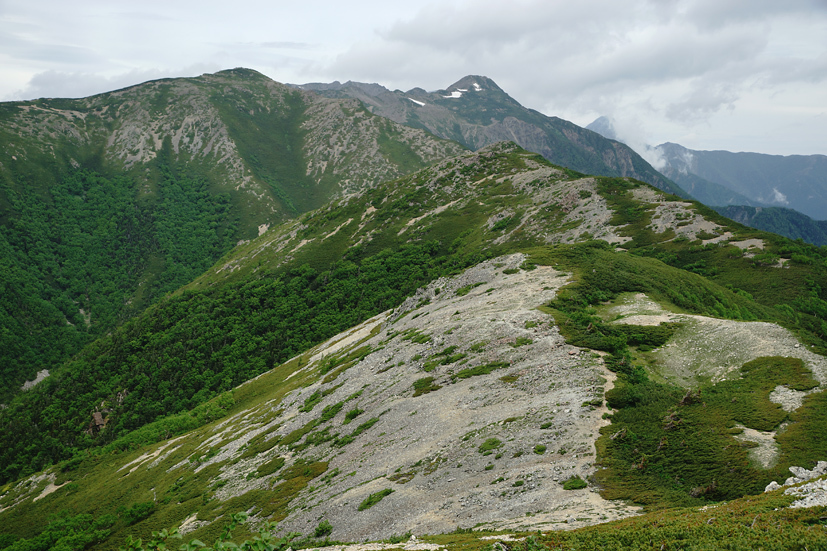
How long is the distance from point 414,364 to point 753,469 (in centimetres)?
3339

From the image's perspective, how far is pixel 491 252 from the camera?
97938 millimetres

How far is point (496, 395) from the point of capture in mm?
35438

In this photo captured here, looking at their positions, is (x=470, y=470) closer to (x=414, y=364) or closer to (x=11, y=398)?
(x=414, y=364)

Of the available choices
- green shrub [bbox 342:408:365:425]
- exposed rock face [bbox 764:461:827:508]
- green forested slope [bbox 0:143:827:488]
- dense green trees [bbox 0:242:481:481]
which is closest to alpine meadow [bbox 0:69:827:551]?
exposed rock face [bbox 764:461:827:508]

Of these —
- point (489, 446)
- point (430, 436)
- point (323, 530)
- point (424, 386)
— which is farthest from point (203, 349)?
point (489, 446)

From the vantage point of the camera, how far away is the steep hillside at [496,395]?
24438 mm

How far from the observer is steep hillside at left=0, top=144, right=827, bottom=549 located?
24.4 meters

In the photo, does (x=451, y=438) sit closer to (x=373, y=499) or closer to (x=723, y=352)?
(x=373, y=499)

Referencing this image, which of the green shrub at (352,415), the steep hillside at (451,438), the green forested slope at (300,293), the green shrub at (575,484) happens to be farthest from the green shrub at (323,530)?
the green forested slope at (300,293)

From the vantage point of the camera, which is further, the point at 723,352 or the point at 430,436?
the point at 723,352

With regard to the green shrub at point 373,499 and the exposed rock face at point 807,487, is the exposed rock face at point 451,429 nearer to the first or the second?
the green shrub at point 373,499

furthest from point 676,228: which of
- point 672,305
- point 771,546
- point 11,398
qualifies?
point 11,398

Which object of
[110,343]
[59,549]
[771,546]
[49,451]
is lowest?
[49,451]

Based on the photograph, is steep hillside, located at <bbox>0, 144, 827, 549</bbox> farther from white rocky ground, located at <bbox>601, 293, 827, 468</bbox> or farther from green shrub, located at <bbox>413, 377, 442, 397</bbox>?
green shrub, located at <bbox>413, 377, 442, 397</bbox>
